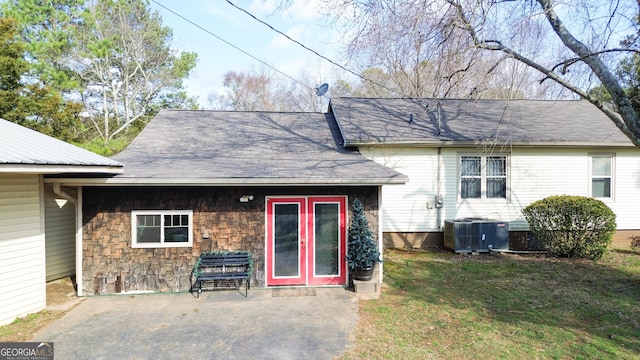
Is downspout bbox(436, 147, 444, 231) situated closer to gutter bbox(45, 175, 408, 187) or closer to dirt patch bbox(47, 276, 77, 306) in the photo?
Answer: gutter bbox(45, 175, 408, 187)

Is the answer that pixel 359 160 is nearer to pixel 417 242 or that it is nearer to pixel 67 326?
pixel 417 242

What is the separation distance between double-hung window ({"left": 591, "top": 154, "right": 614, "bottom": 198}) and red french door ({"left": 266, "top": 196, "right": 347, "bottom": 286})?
9143 mm

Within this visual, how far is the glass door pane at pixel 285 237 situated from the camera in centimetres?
732

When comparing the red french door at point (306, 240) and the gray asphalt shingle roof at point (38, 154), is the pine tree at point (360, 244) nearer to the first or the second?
the red french door at point (306, 240)

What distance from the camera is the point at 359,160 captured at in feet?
27.5

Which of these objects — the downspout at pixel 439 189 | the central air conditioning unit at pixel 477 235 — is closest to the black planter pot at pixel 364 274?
the central air conditioning unit at pixel 477 235

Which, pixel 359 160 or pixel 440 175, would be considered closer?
pixel 359 160

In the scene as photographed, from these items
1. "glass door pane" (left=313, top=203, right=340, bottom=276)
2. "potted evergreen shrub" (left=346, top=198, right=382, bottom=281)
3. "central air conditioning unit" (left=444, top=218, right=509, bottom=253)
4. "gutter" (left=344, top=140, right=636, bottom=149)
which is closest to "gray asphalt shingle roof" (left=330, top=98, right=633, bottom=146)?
"gutter" (left=344, top=140, right=636, bottom=149)

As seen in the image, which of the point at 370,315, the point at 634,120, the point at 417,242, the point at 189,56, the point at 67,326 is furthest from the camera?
the point at 189,56

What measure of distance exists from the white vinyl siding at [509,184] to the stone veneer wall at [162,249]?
402 centimetres

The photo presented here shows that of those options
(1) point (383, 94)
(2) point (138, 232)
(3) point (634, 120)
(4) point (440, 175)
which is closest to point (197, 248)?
(2) point (138, 232)

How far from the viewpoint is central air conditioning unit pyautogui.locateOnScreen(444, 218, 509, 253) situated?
1003 centimetres

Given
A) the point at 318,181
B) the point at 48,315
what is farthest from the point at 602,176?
the point at 48,315

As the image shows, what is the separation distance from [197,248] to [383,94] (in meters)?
18.7
